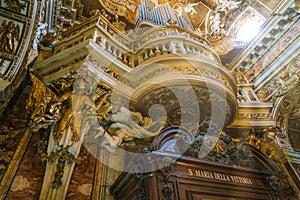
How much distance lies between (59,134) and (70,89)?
0.68m

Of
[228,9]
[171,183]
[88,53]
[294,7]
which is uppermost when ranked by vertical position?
[228,9]

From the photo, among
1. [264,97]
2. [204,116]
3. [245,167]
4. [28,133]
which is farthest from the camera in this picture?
[264,97]

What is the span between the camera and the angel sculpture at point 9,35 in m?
3.13

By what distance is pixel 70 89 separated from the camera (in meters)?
3.40

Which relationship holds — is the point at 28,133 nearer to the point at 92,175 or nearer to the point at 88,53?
the point at 92,175

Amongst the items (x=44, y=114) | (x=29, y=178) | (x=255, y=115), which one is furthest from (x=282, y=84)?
(x=29, y=178)

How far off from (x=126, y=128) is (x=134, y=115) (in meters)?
0.32

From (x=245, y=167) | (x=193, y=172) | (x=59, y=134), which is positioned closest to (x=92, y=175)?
(x=59, y=134)

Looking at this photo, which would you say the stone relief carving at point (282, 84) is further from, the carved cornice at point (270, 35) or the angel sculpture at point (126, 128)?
the angel sculpture at point (126, 128)

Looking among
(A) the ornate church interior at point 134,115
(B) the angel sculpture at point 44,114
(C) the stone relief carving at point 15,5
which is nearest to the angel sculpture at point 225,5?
(A) the ornate church interior at point 134,115

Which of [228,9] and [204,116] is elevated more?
[228,9]

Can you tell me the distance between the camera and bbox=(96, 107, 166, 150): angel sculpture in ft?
11.6

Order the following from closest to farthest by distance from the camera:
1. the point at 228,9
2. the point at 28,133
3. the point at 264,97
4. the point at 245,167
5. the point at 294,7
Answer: the point at 245,167
the point at 28,133
the point at 294,7
the point at 264,97
the point at 228,9

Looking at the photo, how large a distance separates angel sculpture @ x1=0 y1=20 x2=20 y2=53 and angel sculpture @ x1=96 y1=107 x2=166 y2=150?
1721 mm
